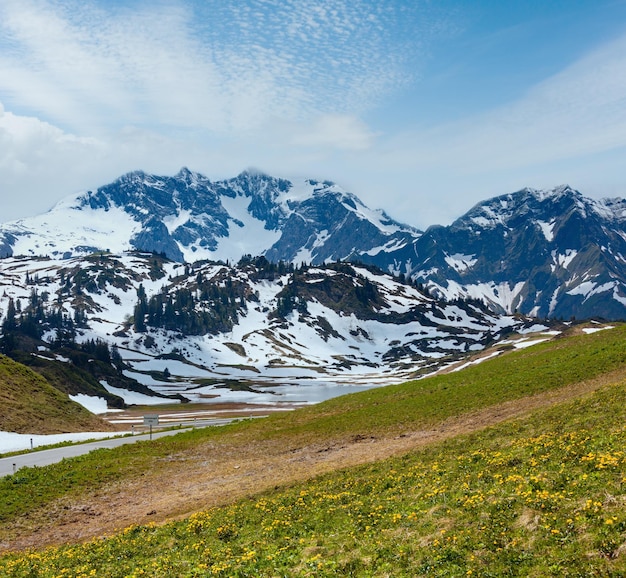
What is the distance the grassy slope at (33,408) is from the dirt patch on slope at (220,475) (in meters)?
23.3

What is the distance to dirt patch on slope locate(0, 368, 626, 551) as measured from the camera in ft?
91.9

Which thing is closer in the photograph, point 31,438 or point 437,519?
point 437,519

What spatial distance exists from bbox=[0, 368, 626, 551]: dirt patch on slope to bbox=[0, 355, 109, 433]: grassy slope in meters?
23.3

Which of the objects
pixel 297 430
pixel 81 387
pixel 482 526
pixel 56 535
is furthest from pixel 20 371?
pixel 81 387

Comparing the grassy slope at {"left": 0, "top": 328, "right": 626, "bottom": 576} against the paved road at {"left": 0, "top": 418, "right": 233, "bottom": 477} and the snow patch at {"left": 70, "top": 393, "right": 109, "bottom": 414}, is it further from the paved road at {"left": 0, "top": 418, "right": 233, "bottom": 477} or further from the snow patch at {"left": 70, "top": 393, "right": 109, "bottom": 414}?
the snow patch at {"left": 70, "top": 393, "right": 109, "bottom": 414}

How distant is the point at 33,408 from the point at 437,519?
187ft

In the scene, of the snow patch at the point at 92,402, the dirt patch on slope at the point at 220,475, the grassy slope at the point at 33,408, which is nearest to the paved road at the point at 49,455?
the dirt patch on slope at the point at 220,475

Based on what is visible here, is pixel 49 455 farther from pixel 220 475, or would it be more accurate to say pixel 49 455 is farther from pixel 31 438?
pixel 220 475

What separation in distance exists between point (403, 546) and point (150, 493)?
73.4 ft

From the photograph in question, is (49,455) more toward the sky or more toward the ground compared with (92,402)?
more toward the sky

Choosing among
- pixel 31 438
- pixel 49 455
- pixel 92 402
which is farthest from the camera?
pixel 92 402

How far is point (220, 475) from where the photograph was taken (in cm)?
3612

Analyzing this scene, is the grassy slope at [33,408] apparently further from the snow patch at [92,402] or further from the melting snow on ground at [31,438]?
the snow patch at [92,402]

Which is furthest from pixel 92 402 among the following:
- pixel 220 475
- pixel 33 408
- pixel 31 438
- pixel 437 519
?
pixel 437 519
